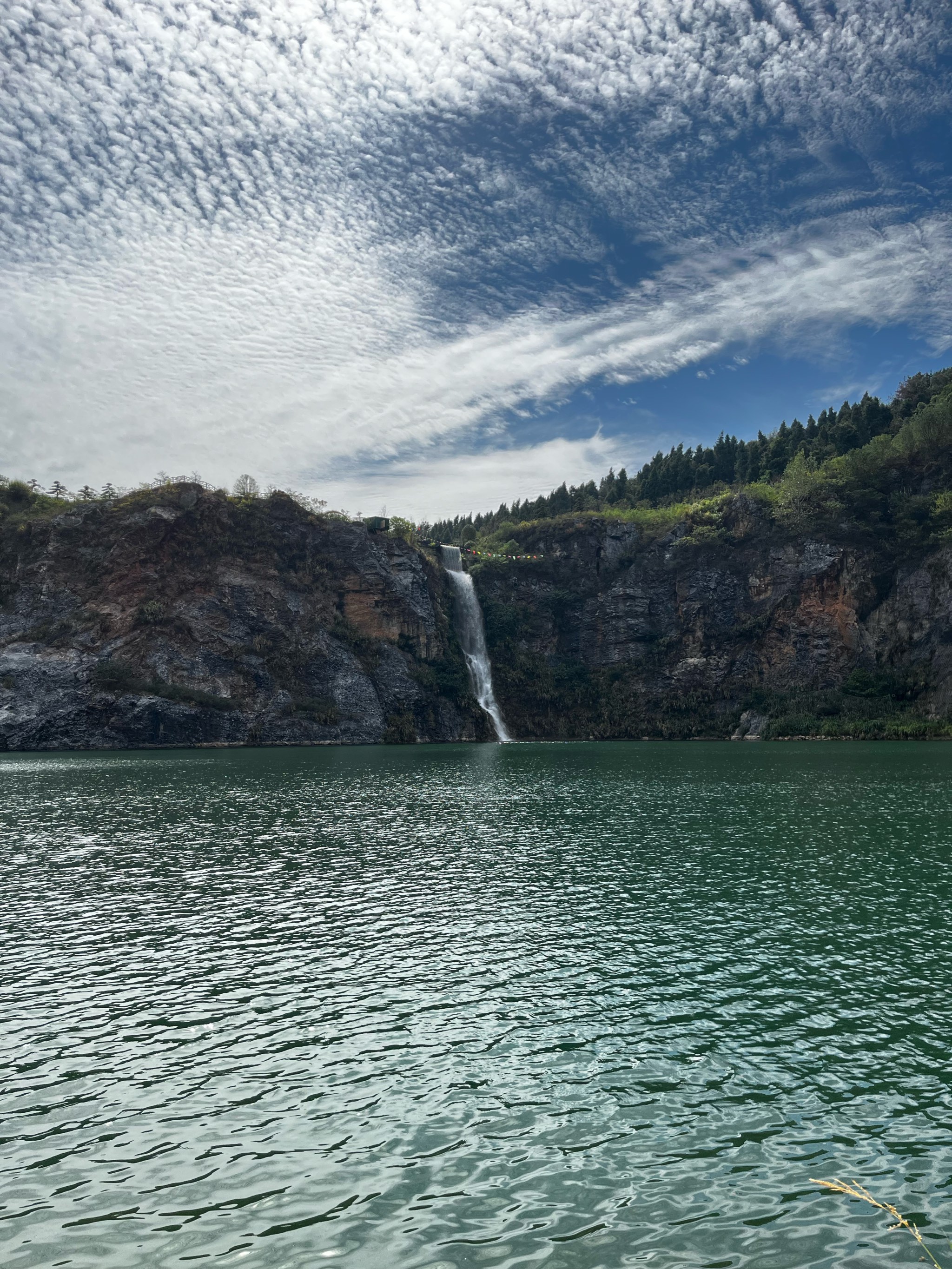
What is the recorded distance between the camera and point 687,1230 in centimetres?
806

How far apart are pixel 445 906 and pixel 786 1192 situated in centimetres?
1299

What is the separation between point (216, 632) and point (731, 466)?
92150mm

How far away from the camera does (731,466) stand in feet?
451

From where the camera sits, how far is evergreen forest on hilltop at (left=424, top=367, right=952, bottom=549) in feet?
381

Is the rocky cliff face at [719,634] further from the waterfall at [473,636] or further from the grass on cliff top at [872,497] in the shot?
the waterfall at [473,636]

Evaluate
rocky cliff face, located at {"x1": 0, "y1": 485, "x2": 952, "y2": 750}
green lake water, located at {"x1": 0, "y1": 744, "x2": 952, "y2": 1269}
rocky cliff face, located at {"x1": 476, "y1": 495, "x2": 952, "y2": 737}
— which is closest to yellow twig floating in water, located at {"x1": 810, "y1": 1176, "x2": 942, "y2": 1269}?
green lake water, located at {"x1": 0, "y1": 744, "x2": 952, "y2": 1269}

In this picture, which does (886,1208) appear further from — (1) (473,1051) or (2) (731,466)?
(2) (731,466)

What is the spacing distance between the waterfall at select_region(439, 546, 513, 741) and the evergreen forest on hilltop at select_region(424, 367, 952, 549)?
8819 mm

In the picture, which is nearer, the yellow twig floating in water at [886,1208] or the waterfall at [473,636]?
the yellow twig floating in water at [886,1208]

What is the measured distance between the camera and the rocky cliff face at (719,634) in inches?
3634

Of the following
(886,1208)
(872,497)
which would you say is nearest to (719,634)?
(872,497)

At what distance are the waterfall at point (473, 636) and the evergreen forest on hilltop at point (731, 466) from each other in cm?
882

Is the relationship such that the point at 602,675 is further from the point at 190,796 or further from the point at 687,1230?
the point at 687,1230

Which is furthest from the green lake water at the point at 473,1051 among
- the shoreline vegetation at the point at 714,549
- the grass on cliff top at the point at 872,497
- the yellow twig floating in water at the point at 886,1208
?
the grass on cliff top at the point at 872,497
